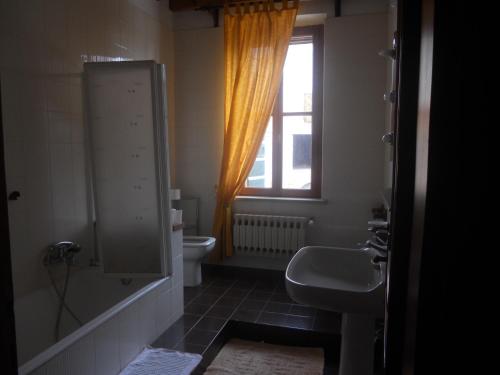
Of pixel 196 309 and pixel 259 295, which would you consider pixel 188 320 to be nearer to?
pixel 196 309

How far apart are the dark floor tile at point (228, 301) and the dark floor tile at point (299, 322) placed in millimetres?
444

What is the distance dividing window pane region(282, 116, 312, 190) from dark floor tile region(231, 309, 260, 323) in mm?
1309

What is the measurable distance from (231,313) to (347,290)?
1.53m

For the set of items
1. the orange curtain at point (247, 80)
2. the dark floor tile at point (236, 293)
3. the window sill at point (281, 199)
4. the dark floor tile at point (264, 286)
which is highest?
the orange curtain at point (247, 80)

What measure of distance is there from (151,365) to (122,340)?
22 cm

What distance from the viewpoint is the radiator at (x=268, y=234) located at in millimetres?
3395

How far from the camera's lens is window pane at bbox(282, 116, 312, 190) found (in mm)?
3570

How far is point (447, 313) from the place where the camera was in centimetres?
32

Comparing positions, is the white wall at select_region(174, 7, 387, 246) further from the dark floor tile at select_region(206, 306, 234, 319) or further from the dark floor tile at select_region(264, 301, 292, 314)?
the dark floor tile at select_region(206, 306, 234, 319)

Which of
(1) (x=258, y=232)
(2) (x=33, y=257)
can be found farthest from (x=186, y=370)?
(1) (x=258, y=232)

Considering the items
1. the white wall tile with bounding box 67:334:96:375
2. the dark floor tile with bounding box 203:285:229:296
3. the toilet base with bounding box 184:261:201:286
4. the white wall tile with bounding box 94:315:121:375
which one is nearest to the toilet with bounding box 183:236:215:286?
the toilet base with bounding box 184:261:201:286

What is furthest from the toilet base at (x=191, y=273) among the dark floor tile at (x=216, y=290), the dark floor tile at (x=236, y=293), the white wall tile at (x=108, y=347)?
the white wall tile at (x=108, y=347)

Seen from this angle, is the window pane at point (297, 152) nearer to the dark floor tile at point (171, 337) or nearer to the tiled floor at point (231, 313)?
the tiled floor at point (231, 313)

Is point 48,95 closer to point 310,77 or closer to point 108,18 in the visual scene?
point 108,18
